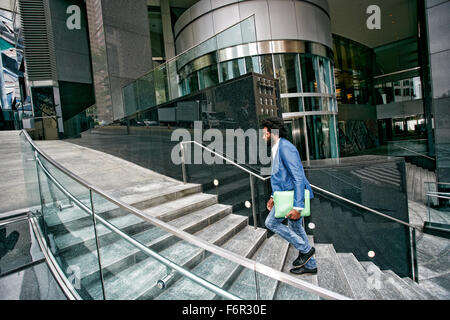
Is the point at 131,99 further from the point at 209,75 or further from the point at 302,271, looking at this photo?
the point at 302,271

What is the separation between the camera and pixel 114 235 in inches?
82.8

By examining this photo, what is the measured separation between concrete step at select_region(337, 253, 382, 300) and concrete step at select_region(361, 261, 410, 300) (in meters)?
0.13

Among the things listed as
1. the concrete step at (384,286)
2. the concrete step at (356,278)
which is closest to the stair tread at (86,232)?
the concrete step at (356,278)

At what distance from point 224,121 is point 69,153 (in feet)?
16.3

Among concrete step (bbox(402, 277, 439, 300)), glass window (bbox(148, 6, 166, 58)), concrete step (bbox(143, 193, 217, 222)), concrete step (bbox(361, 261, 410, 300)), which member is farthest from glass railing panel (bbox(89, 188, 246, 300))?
glass window (bbox(148, 6, 166, 58))

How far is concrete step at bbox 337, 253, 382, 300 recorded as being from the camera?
9.68 feet

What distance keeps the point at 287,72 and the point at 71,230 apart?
377 inches

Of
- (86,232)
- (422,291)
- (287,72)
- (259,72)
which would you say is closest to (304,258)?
(86,232)

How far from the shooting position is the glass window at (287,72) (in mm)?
9805

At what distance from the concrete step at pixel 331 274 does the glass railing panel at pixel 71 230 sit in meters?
2.70

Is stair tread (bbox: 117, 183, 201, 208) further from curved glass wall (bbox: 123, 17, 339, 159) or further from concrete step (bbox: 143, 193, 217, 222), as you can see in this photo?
curved glass wall (bbox: 123, 17, 339, 159)

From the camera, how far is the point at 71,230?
2557 millimetres
